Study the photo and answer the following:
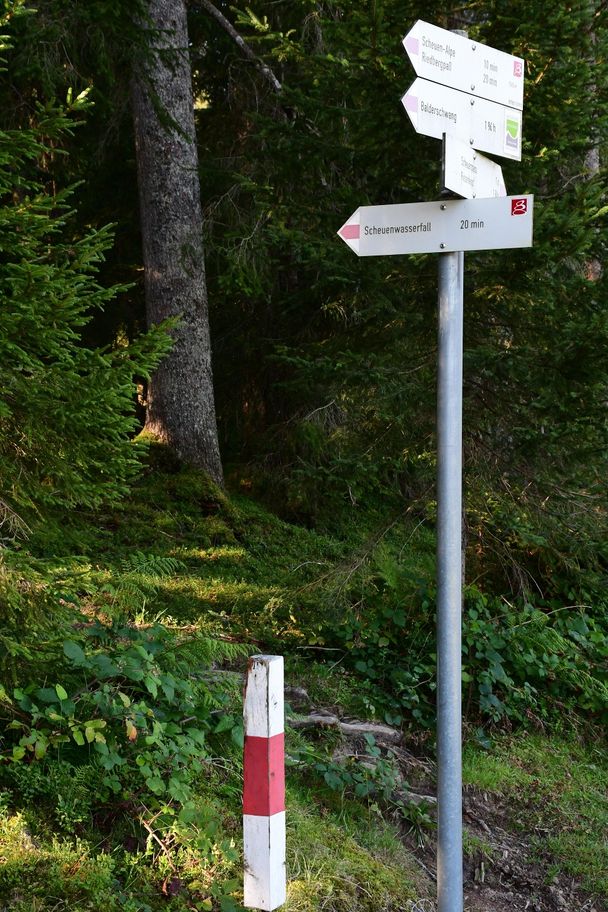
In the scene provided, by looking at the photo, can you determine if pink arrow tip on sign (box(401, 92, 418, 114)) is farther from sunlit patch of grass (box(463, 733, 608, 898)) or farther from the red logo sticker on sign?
sunlit patch of grass (box(463, 733, 608, 898))

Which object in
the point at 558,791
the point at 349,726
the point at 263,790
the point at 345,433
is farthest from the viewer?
the point at 345,433

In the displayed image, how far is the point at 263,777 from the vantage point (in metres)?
2.93

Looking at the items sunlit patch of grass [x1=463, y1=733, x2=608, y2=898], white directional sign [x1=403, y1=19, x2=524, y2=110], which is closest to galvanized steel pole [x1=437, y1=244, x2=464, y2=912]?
white directional sign [x1=403, y1=19, x2=524, y2=110]

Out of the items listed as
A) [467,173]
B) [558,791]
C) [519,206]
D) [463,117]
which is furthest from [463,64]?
[558,791]

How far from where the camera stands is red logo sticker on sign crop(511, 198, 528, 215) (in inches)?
124

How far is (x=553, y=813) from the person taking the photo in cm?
493

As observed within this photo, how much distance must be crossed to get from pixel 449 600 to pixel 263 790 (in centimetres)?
94

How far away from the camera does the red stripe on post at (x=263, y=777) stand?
2.92 metres

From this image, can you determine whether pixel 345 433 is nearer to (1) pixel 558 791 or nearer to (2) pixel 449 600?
(1) pixel 558 791

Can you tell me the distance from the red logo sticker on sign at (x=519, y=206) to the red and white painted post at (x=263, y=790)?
185cm

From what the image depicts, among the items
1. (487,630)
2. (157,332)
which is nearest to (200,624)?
(487,630)

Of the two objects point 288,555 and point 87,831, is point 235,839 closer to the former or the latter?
point 87,831

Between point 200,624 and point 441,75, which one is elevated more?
point 441,75

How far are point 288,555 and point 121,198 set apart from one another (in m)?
6.37
